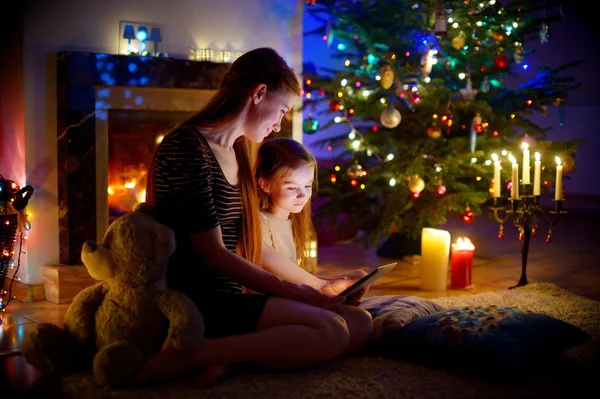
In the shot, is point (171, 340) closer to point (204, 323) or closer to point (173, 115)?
point (204, 323)

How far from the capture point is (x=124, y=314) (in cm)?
182

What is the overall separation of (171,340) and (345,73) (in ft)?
7.75

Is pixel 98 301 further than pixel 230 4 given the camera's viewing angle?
No

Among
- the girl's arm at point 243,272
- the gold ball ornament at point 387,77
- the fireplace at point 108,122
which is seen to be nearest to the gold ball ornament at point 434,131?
the gold ball ornament at point 387,77

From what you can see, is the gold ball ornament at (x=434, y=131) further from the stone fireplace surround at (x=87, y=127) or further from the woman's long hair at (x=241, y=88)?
the woman's long hair at (x=241, y=88)

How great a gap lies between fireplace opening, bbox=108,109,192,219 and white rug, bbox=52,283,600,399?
→ 5.27 feet

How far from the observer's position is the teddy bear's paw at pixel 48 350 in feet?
6.07

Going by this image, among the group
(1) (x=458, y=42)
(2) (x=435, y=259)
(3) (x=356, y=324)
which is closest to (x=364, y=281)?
(3) (x=356, y=324)

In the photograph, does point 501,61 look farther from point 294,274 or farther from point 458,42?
point 294,274

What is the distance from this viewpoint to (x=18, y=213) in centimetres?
279

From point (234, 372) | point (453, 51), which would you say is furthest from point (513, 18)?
point (234, 372)

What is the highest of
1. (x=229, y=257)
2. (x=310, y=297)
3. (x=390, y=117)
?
(x=390, y=117)

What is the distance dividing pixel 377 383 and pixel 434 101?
213 centimetres

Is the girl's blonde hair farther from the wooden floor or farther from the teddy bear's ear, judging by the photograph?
the wooden floor
